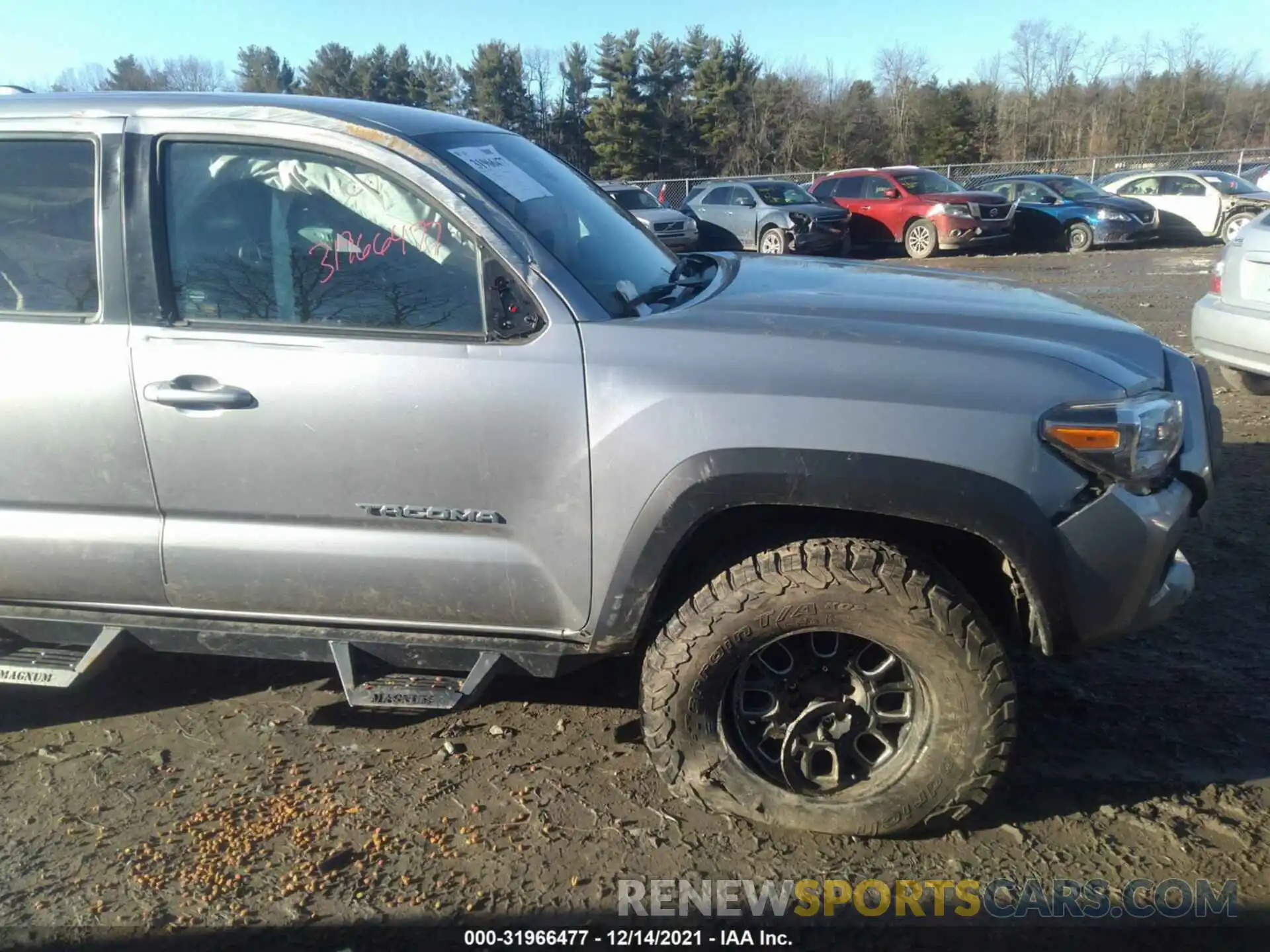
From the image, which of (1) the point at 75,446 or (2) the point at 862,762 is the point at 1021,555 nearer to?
(2) the point at 862,762

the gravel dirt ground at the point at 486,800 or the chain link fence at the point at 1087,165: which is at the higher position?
the chain link fence at the point at 1087,165

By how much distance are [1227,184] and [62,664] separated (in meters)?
21.1

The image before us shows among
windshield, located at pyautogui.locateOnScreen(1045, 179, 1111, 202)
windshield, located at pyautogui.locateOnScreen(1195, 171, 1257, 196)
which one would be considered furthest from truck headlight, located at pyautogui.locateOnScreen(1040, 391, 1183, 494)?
windshield, located at pyautogui.locateOnScreen(1195, 171, 1257, 196)

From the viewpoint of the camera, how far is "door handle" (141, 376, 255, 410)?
2.73 meters

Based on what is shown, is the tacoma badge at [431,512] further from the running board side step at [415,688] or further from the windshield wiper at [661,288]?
the windshield wiper at [661,288]

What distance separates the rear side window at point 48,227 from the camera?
114 inches

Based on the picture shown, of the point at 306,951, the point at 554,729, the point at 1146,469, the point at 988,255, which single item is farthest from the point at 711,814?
the point at 988,255

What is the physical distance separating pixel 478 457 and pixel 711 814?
124 cm

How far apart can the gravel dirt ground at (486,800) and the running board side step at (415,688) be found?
1.09ft

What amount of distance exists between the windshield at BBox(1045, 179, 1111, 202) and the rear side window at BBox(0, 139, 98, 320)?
19278mm

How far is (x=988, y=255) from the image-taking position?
59.5ft

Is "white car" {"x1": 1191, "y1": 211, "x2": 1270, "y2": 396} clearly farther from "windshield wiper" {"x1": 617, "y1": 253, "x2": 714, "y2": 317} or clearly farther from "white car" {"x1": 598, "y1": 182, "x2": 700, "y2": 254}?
"white car" {"x1": 598, "y1": 182, "x2": 700, "y2": 254}

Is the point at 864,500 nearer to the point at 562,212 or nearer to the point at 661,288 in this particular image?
the point at 661,288

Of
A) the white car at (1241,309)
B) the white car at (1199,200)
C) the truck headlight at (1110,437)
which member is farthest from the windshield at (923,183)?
the truck headlight at (1110,437)
